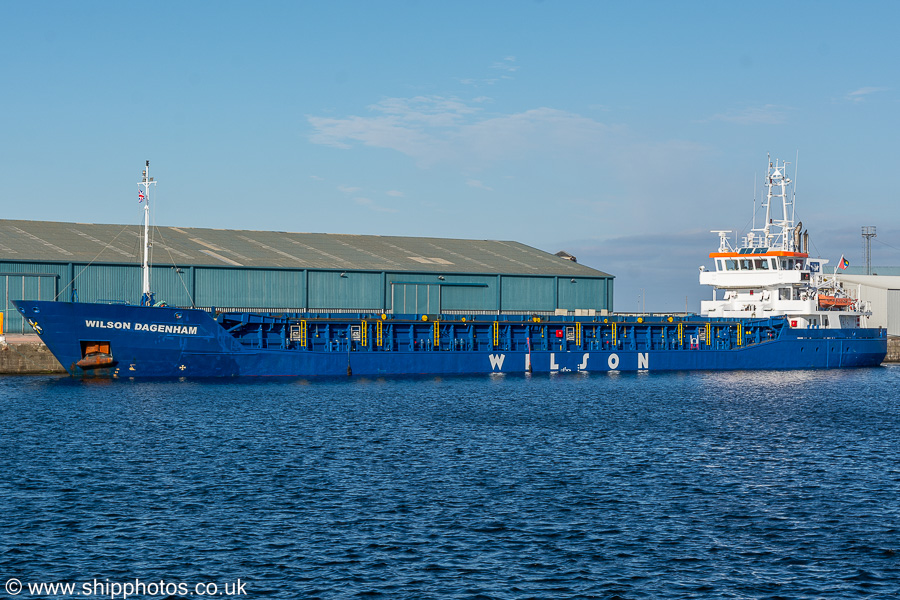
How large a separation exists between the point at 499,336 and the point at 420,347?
594 centimetres

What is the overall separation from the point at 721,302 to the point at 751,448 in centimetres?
4163

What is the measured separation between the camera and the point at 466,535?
19875mm

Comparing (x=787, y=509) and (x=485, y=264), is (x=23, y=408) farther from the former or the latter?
(x=485, y=264)

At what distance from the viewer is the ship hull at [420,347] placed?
49.2 m

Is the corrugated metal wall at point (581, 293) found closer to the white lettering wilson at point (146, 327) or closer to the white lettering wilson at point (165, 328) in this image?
the white lettering wilson at point (165, 328)

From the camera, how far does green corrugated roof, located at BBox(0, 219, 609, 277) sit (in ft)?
215

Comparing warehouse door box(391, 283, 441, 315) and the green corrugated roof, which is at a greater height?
the green corrugated roof

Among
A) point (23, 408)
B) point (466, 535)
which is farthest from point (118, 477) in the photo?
point (23, 408)

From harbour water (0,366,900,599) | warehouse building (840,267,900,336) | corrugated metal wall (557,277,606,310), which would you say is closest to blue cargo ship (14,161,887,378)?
harbour water (0,366,900,599)

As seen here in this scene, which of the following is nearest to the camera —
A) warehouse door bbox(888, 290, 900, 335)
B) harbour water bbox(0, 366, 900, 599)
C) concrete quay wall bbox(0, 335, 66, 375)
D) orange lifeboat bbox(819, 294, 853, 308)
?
harbour water bbox(0, 366, 900, 599)

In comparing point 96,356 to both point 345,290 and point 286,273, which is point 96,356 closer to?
point 286,273

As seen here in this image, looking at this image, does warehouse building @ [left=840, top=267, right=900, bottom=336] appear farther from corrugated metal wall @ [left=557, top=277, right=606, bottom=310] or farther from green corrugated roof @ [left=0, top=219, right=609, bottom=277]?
green corrugated roof @ [left=0, top=219, right=609, bottom=277]

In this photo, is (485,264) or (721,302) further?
(485,264)

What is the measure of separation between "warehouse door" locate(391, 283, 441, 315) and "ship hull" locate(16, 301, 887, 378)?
1149cm
